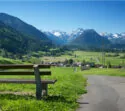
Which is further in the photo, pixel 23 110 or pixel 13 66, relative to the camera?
pixel 13 66

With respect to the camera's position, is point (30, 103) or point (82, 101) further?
point (82, 101)

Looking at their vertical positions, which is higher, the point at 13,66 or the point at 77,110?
the point at 13,66

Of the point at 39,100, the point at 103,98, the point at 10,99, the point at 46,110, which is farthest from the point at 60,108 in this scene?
the point at 103,98

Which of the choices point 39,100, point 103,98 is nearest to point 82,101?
point 103,98

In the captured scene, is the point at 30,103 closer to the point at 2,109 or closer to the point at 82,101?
the point at 2,109

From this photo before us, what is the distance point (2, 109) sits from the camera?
1132 centimetres

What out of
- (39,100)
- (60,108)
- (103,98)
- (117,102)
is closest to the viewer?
(60,108)

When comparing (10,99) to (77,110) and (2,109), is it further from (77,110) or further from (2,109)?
(77,110)

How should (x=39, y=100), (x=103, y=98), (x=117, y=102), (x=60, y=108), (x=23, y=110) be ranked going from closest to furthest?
(x=23, y=110) < (x=60, y=108) < (x=39, y=100) < (x=117, y=102) < (x=103, y=98)

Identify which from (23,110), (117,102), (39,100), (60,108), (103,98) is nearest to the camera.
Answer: (23,110)

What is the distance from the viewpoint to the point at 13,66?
1380cm

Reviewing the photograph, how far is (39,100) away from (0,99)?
5.48 ft

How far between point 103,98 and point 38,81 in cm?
366

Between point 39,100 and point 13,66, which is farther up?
point 13,66
